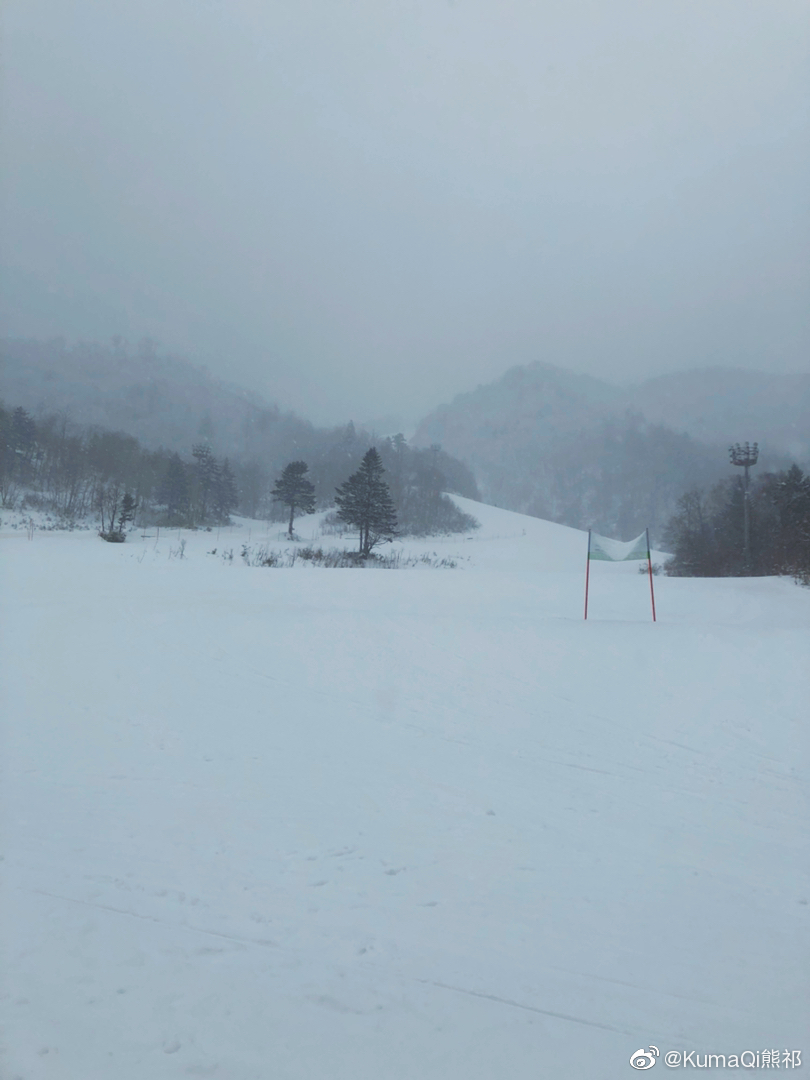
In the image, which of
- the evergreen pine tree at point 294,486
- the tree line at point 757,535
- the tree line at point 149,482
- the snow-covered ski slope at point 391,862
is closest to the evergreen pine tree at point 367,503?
the tree line at point 149,482

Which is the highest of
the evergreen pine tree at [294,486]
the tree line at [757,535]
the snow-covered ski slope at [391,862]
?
the evergreen pine tree at [294,486]

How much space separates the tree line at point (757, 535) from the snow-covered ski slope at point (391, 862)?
696 inches

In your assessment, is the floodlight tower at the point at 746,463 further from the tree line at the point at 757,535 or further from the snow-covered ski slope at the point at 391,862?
the snow-covered ski slope at the point at 391,862

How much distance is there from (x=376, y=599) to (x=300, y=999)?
9.57 metres

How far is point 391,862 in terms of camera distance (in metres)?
2.90

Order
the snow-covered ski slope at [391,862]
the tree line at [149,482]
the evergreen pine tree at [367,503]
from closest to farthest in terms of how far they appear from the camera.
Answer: the snow-covered ski slope at [391,862] → the evergreen pine tree at [367,503] → the tree line at [149,482]

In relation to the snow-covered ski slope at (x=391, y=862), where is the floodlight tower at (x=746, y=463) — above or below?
above

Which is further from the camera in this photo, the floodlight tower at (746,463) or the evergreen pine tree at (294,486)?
the evergreen pine tree at (294,486)

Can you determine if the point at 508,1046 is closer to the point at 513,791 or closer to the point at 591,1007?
the point at 591,1007

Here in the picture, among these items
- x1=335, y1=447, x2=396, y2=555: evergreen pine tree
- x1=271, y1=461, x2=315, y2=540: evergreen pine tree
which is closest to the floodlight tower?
x1=335, y1=447, x2=396, y2=555: evergreen pine tree

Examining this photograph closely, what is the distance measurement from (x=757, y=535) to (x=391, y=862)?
29.6m

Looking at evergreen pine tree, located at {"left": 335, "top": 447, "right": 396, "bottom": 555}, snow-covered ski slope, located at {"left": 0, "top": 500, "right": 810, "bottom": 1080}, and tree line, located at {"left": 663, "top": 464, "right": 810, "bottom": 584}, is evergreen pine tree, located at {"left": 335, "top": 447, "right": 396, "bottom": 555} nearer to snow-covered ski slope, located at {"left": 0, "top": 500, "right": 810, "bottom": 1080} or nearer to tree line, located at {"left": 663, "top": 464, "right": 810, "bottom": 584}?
tree line, located at {"left": 663, "top": 464, "right": 810, "bottom": 584}

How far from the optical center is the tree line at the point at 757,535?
21062 millimetres

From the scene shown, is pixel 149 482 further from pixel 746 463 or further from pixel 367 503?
pixel 746 463
